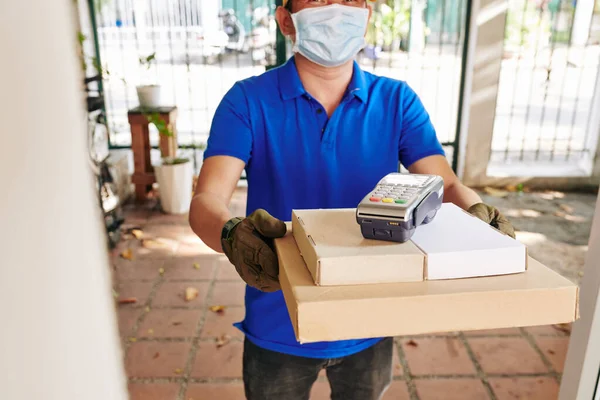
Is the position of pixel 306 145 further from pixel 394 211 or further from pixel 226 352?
pixel 226 352

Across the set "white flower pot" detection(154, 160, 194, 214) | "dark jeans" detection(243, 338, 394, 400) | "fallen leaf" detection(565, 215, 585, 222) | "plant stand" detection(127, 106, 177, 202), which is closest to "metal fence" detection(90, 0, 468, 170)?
"plant stand" detection(127, 106, 177, 202)

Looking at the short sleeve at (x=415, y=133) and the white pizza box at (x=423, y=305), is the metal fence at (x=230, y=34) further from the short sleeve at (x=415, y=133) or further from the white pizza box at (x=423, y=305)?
the white pizza box at (x=423, y=305)

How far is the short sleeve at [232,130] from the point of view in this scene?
1.35 metres

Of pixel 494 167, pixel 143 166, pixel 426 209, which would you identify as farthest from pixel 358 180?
pixel 494 167

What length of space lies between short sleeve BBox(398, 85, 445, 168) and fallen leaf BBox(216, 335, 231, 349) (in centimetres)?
176

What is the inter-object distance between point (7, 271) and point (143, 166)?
4688 millimetres

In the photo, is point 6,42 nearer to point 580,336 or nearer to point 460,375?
point 580,336

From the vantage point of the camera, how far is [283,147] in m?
1.41

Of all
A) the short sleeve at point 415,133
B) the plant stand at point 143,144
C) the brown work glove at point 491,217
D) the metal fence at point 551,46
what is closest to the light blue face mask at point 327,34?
the short sleeve at point 415,133

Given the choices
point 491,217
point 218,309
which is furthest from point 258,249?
point 218,309

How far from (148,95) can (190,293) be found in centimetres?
216

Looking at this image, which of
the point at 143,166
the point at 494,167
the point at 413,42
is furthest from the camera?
the point at 413,42

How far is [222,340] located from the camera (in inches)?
112

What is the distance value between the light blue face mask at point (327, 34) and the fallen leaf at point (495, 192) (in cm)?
404
